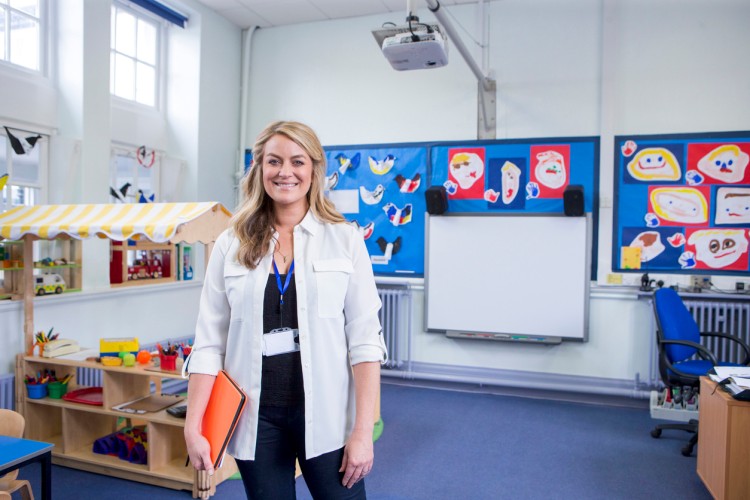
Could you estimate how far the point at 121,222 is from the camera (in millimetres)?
3156

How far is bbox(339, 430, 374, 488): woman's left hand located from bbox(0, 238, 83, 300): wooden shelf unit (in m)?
3.08

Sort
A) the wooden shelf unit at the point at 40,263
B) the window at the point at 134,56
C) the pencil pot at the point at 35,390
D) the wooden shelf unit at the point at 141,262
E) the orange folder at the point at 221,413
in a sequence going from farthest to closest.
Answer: the window at the point at 134,56
the wooden shelf unit at the point at 141,262
the wooden shelf unit at the point at 40,263
the pencil pot at the point at 35,390
the orange folder at the point at 221,413

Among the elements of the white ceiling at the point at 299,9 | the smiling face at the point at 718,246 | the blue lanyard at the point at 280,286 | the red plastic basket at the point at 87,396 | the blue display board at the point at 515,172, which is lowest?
the red plastic basket at the point at 87,396

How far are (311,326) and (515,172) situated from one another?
4050 mm

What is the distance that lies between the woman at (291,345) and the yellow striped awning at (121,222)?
5.90ft

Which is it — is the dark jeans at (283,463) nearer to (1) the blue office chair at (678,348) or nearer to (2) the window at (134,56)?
(1) the blue office chair at (678,348)

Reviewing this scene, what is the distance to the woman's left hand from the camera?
4.17 feet

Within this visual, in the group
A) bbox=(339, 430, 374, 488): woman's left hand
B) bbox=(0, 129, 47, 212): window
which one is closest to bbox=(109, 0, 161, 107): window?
bbox=(0, 129, 47, 212): window

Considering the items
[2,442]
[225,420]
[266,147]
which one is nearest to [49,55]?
[2,442]

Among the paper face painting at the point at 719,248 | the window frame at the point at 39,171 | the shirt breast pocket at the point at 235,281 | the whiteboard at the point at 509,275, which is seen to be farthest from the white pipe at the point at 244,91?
the shirt breast pocket at the point at 235,281

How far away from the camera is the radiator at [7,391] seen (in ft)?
11.3

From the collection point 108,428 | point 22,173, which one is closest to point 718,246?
point 108,428

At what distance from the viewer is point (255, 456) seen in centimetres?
128

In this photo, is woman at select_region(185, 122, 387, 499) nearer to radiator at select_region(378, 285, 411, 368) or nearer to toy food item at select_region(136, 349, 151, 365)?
toy food item at select_region(136, 349, 151, 365)
